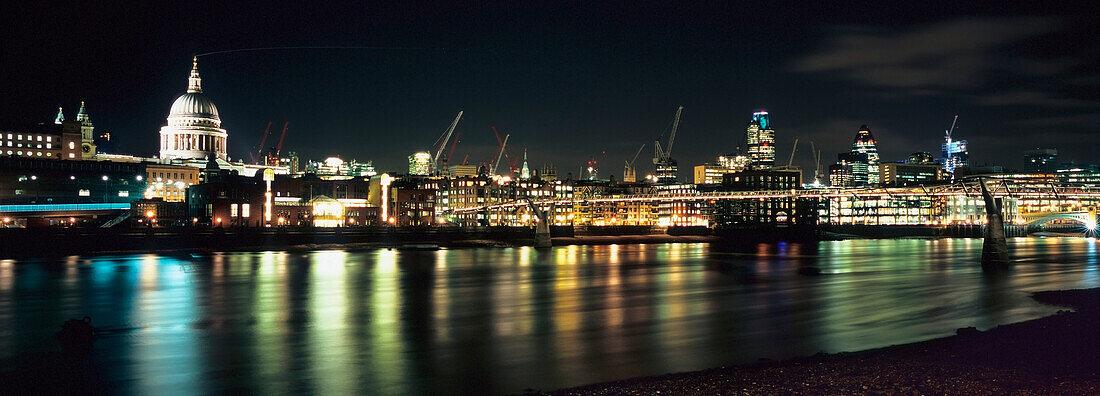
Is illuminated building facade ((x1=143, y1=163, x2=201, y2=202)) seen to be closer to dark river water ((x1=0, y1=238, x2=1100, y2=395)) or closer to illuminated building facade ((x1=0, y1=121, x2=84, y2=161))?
illuminated building facade ((x1=0, y1=121, x2=84, y2=161))

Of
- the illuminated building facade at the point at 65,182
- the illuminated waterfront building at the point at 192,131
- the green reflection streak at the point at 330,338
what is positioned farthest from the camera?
the illuminated waterfront building at the point at 192,131

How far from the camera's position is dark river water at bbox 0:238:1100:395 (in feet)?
60.6

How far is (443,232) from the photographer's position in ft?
377

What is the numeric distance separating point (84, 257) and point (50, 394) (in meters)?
60.1

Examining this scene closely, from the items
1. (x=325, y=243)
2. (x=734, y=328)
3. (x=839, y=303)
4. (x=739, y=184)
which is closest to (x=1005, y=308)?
(x=839, y=303)

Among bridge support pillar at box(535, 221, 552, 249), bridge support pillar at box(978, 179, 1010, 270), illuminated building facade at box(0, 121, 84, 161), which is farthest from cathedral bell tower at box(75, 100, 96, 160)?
bridge support pillar at box(978, 179, 1010, 270)

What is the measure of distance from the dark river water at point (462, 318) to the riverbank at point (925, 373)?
5.74ft

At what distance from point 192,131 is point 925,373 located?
651 ft

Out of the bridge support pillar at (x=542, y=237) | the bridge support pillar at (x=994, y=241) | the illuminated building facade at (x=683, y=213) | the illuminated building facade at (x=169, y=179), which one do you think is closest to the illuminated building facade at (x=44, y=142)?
the illuminated building facade at (x=169, y=179)


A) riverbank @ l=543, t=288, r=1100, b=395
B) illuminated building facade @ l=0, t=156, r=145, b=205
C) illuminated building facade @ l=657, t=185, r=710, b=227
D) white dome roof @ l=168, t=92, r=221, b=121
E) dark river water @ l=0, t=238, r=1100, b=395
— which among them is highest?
white dome roof @ l=168, t=92, r=221, b=121

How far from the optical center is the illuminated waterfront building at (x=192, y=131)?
617 feet

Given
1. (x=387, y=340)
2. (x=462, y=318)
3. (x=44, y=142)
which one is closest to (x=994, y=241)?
(x=462, y=318)

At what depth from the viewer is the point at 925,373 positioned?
1595cm

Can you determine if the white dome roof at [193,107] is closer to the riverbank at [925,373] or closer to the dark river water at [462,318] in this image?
the dark river water at [462,318]
